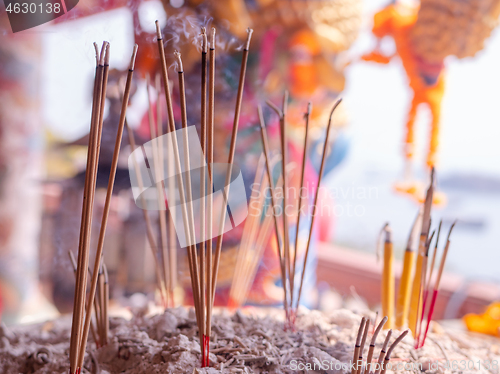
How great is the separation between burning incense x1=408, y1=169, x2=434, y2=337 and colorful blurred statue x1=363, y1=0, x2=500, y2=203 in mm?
839

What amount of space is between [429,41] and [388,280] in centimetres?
109

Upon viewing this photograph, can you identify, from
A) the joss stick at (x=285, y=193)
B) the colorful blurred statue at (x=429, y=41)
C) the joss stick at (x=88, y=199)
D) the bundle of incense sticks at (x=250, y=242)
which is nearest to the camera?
the joss stick at (x=88, y=199)

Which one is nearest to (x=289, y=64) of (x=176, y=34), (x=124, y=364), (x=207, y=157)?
(x=176, y=34)

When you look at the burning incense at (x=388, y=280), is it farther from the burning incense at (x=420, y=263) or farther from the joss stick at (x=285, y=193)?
the joss stick at (x=285, y=193)

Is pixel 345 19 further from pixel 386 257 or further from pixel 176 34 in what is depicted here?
pixel 386 257

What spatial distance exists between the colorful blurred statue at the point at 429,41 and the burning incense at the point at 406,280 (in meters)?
0.82

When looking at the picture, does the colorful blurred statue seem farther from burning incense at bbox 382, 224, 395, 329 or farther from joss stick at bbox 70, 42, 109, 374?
joss stick at bbox 70, 42, 109, 374

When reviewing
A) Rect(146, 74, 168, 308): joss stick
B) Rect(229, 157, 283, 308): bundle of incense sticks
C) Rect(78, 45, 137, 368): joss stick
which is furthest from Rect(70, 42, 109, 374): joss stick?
Rect(229, 157, 283, 308): bundle of incense sticks

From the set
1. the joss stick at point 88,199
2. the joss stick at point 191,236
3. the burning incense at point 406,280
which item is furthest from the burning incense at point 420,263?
the joss stick at point 88,199

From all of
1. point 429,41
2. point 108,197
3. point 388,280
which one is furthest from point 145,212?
point 429,41

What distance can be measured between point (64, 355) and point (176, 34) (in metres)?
0.52

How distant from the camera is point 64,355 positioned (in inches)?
19.1

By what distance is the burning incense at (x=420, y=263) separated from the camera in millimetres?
501

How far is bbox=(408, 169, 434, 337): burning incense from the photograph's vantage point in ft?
1.64
